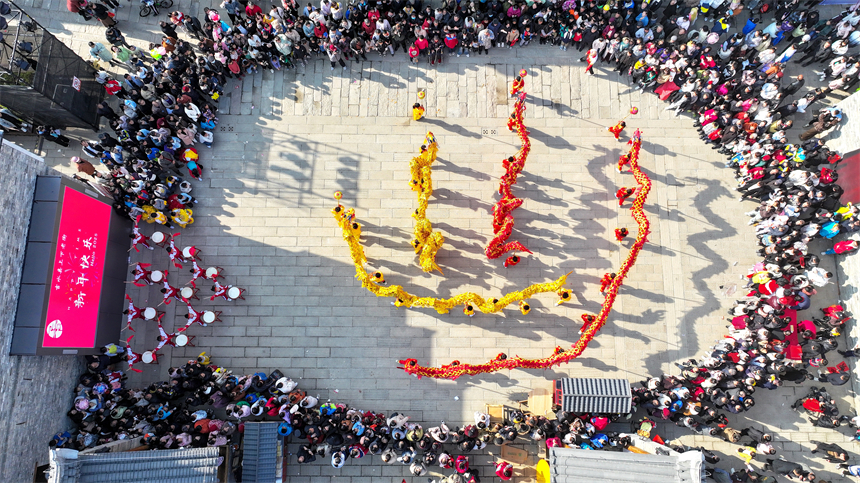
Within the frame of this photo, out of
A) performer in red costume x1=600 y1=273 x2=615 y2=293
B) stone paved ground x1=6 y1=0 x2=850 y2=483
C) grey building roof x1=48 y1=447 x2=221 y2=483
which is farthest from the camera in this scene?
stone paved ground x1=6 y1=0 x2=850 y2=483

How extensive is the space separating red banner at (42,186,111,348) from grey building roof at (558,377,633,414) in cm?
1778

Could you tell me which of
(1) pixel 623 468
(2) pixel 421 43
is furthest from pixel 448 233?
(1) pixel 623 468

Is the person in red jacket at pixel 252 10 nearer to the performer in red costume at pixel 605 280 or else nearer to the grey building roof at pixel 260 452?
the grey building roof at pixel 260 452

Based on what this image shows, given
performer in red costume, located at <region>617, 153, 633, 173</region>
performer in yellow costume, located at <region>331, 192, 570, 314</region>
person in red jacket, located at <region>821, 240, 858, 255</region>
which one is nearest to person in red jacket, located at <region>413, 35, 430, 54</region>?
performer in yellow costume, located at <region>331, 192, 570, 314</region>

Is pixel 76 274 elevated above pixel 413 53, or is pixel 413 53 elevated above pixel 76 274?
pixel 413 53

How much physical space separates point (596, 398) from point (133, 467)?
15761 mm

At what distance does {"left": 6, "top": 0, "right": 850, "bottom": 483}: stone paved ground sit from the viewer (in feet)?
60.0

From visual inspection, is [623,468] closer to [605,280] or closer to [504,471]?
[504,471]

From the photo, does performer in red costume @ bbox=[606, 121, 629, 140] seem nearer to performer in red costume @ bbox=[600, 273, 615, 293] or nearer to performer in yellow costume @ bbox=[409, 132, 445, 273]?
performer in red costume @ bbox=[600, 273, 615, 293]

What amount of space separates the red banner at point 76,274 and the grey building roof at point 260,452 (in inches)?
275

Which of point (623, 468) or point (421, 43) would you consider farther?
point (421, 43)

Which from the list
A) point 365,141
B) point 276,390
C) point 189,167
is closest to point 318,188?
point 365,141

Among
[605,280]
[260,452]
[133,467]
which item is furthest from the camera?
[605,280]

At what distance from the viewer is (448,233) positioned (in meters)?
19.4
